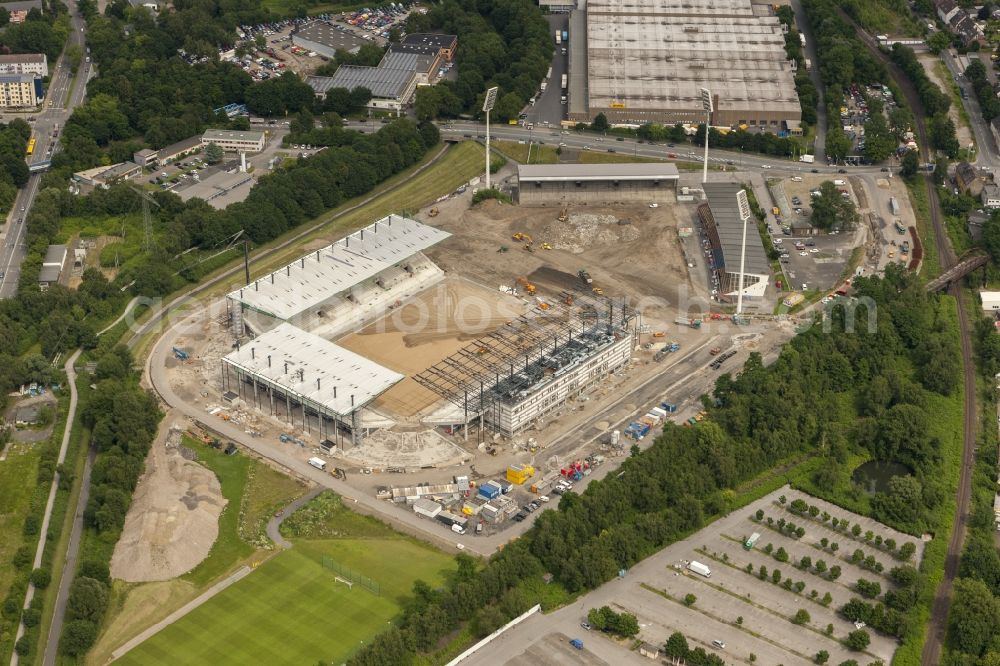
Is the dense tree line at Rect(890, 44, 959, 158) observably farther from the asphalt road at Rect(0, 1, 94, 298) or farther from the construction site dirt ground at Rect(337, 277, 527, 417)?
the asphalt road at Rect(0, 1, 94, 298)

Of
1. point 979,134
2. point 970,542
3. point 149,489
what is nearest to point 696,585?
point 970,542

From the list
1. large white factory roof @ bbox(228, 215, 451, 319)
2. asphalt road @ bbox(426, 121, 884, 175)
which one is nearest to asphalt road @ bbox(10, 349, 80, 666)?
large white factory roof @ bbox(228, 215, 451, 319)

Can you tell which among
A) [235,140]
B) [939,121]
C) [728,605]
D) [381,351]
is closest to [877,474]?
[728,605]

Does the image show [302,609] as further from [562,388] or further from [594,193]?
[594,193]

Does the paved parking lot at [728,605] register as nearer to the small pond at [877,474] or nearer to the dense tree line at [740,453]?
the dense tree line at [740,453]

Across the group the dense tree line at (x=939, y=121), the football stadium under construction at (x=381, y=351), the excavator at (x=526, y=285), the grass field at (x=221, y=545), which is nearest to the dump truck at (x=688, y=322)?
the football stadium under construction at (x=381, y=351)

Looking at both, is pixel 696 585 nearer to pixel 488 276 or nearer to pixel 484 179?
pixel 488 276
